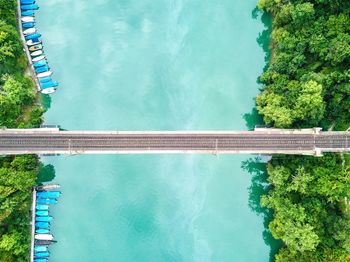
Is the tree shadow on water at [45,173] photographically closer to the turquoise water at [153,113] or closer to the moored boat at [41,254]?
the turquoise water at [153,113]

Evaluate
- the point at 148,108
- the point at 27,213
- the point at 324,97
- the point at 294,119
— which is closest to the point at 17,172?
the point at 27,213

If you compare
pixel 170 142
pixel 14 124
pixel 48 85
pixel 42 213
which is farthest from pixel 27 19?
pixel 170 142

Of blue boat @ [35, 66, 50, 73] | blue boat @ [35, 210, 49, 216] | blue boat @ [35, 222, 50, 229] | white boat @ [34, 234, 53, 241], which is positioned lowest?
white boat @ [34, 234, 53, 241]

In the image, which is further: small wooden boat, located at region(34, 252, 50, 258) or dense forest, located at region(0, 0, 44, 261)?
small wooden boat, located at region(34, 252, 50, 258)

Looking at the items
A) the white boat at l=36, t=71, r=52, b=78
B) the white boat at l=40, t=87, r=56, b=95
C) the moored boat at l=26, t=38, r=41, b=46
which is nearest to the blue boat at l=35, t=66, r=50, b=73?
the white boat at l=36, t=71, r=52, b=78

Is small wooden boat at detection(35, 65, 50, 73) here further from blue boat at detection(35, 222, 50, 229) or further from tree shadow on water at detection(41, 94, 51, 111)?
blue boat at detection(35, 222, 50, 229)

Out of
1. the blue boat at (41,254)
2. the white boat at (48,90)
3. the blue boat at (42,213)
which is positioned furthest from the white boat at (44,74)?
the blue boat at (41,254)
